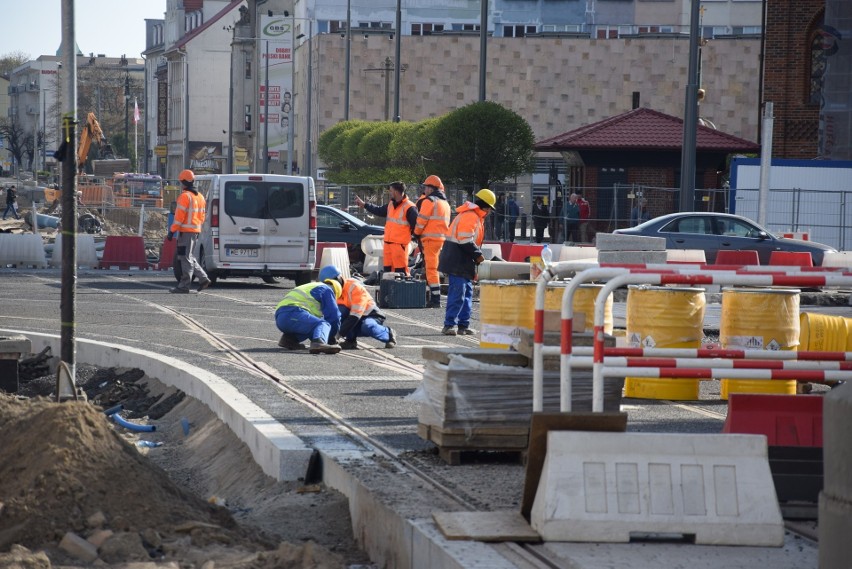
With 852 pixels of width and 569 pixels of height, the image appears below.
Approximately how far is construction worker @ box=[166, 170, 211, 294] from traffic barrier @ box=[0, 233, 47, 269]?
26.3 feet

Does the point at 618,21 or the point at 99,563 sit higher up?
the point at 618,21

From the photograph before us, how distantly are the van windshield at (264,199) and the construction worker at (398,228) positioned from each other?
3540mm

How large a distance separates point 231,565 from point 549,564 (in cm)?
151

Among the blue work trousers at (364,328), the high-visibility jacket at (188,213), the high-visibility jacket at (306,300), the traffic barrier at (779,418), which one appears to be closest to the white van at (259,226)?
the high-visibility jacket at (188,213)

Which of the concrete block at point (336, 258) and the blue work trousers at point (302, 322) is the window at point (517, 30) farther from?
the blue work trousers at point (302, 322)

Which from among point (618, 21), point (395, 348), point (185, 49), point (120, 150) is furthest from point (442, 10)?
point (395, 348)

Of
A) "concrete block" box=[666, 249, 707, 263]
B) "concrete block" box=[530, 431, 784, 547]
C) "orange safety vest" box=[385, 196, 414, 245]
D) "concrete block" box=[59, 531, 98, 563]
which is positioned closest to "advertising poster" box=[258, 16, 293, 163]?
"concrete block" box=[666, 249, 707, 263]

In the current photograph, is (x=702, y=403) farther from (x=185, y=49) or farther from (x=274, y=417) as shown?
(x=185, y=49)

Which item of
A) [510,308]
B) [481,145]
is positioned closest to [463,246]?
[510,308]

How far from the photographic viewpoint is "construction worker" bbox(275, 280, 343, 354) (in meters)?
14.8

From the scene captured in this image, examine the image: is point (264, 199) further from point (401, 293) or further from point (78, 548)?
point (78, 548)

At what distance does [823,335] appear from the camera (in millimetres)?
13039

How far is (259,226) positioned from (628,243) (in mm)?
7680

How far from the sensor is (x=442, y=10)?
89812 mm
